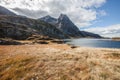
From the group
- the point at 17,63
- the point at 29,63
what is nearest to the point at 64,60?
the point at 29,63

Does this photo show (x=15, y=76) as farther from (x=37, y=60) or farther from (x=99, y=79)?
(x=99, y=79)

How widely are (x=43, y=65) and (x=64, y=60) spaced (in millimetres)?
4753

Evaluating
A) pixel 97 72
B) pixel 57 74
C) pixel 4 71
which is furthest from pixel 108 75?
pixel 4 71

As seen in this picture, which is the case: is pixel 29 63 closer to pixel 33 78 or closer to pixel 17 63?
pixel 17 63

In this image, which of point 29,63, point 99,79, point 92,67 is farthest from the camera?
point 29,63

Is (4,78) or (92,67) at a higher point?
(92,67)

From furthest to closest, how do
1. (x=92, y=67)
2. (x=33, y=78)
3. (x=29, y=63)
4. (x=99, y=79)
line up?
→ (x=29, y=63)
(x=92, y=67)
(x=33, y=78)
(x=99, y=79)

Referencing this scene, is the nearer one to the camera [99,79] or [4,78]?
[99,79]

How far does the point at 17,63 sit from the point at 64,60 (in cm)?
932

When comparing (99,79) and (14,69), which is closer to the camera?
(99,79)

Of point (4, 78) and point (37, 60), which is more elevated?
point (37, 60)

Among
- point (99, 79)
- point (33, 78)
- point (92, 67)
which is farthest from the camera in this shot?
point (92, 67)

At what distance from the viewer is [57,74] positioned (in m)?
21.1

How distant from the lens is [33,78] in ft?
66.9
